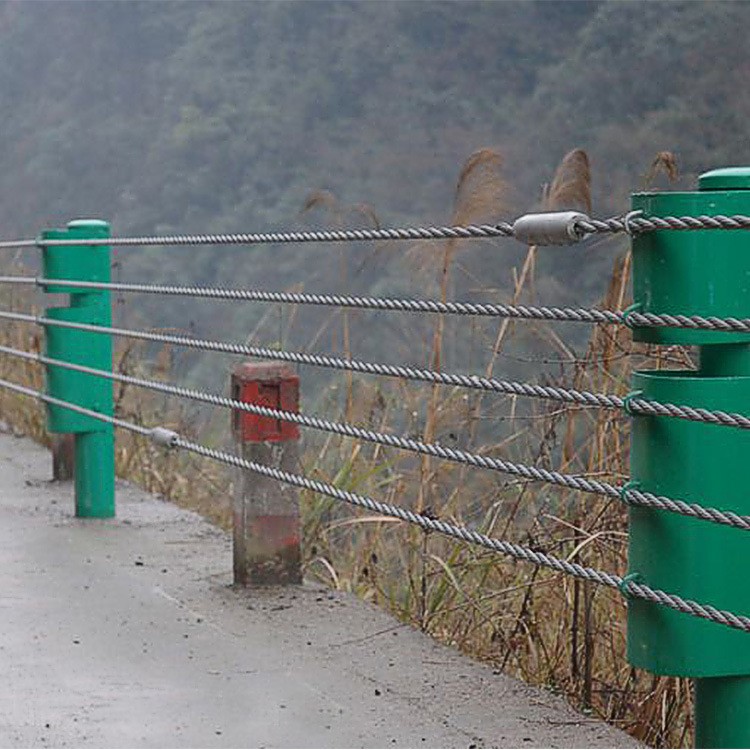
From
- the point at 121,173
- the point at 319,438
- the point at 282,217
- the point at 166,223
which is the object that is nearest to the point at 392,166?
the point at 282,217

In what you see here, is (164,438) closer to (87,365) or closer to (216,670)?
(87,365)

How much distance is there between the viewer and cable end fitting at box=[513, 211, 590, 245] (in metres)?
3.22

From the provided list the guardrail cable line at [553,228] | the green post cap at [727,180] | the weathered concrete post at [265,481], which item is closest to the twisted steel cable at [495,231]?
the guardrail cable line at [553,228]

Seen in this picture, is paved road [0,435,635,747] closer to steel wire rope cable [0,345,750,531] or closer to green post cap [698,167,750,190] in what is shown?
steel wire rope cable [0,345,750,531]

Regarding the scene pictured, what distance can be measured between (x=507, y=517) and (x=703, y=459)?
220cm

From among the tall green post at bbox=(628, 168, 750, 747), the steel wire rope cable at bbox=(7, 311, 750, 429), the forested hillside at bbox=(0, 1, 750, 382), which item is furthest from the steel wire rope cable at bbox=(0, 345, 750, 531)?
the forested hillside at bbox=(0, 1, 750, 382)

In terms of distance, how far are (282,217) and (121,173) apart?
256 inches

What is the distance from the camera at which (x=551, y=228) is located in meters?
3.29

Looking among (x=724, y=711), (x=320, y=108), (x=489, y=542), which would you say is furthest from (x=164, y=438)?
(x=320, y=108)

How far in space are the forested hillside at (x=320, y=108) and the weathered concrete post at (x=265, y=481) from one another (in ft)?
49.5

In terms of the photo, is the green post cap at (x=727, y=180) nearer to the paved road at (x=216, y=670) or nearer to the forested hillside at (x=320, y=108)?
the paved road at (x=216, y=670)

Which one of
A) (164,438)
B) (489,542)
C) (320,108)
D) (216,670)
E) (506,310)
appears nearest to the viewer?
(506,310)

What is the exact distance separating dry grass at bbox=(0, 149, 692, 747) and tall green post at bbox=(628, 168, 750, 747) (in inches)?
33.4

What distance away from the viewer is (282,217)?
34.6 metres
